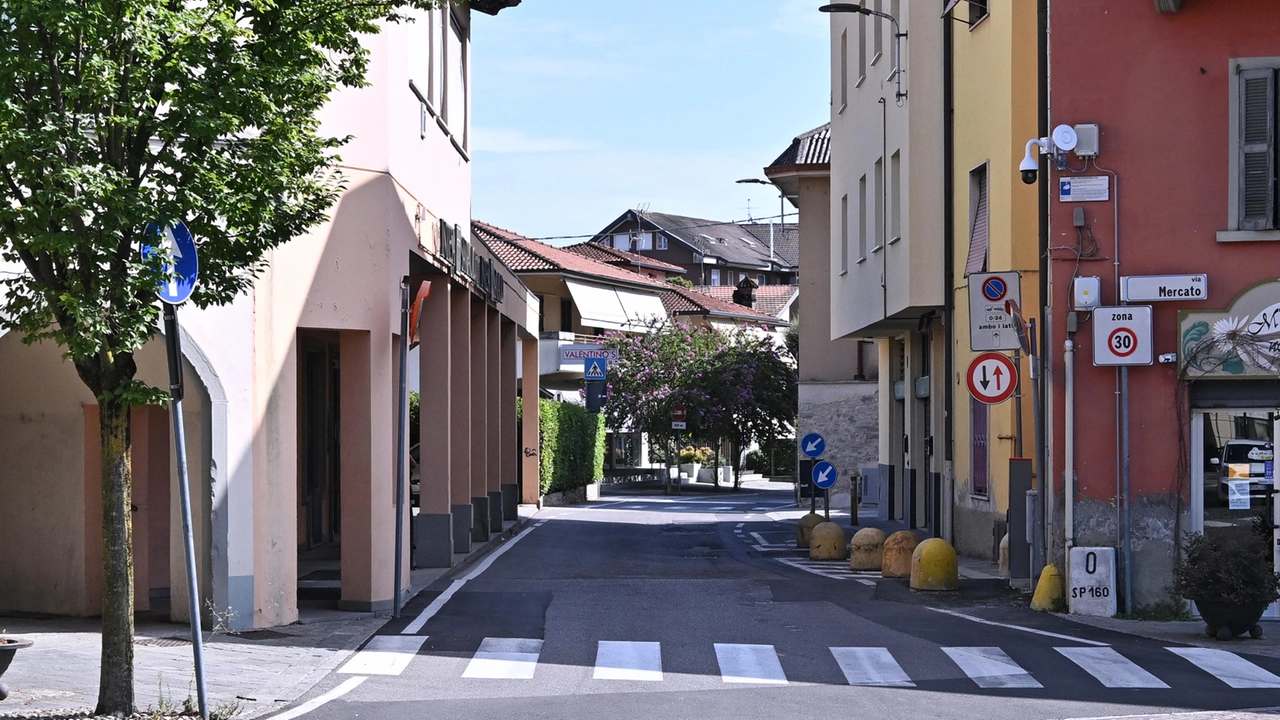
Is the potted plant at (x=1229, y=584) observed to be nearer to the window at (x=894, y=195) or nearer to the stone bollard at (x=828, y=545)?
the stone bollard at (x=828, y=545)

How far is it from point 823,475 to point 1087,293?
995 centimetres

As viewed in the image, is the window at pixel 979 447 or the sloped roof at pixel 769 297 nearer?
the window at pixel 979 447

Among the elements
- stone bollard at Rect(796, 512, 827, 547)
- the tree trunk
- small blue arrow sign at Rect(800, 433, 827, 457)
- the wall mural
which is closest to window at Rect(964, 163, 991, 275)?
small blue arrow sign at Rect(800, 433, 827, 457)

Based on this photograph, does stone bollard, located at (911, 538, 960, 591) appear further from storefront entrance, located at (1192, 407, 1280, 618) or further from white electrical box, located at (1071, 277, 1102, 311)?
white electrical box, located at (1071, 277, 1102, 311)

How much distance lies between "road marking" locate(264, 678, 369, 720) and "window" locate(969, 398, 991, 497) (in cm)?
1210

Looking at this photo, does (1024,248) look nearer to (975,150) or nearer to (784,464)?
(975,150)

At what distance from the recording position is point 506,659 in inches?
460

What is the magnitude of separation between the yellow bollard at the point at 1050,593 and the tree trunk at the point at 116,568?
9.07m

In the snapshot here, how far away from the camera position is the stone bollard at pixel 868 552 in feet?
63.8

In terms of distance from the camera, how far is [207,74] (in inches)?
345

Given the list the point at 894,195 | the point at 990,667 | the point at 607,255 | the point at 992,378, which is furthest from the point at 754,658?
the point at 607,255

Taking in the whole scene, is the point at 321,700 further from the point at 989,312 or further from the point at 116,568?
the point at 989,312

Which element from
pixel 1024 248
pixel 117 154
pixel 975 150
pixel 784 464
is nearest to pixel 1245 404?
pixel 1024 248

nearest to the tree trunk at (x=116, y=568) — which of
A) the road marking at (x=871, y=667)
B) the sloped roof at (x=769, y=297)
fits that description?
the road marking at (x=871, y=667)
